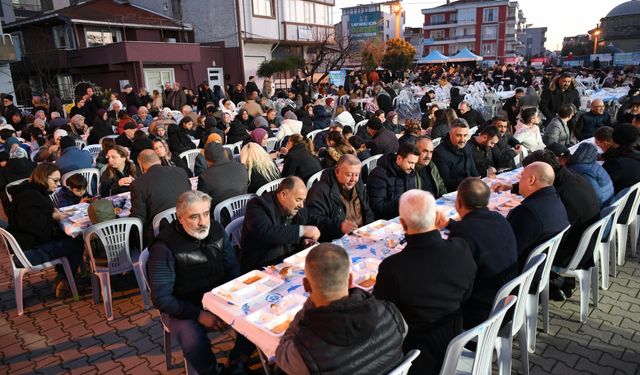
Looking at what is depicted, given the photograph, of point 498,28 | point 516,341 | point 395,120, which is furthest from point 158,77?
point 498,28

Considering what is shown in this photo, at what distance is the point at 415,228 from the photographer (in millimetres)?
2361

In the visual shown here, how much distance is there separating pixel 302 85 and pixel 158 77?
7.50 meters

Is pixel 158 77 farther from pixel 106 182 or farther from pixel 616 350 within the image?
pixel 616 350

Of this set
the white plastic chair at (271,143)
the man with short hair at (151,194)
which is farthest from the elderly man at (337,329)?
the white plastic chair at (271,143)

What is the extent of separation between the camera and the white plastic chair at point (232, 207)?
449cm

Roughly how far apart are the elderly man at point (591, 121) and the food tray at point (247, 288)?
7545 mm

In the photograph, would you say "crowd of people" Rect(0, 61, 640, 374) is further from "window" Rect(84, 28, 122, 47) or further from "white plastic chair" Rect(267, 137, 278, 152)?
"window" Rect(84, 28, 122, 47)

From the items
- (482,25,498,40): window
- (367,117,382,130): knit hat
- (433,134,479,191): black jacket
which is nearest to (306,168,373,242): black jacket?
(433,134,479,191): black jacket

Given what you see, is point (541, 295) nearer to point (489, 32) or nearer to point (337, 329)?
point (337, 329)

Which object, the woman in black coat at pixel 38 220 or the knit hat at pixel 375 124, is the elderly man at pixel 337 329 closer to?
the woman in black coat at pixel 38 220

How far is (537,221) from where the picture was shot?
3178mm

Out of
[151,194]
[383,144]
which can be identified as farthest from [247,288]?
[383,144]

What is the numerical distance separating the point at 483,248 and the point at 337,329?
128 centimetres

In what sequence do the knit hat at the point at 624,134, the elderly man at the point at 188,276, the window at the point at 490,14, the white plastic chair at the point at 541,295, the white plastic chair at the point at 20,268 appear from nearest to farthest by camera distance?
the elderly man at the point at 188,276 < the white plastic chair at the point at 541,295 < the white plastic chair at the point at 20,268 < the knit hat at the point at 624,134 < the window at the point at 490,14
